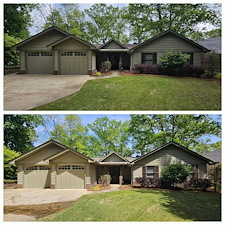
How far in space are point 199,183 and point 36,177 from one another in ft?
33.5

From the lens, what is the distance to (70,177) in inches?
530

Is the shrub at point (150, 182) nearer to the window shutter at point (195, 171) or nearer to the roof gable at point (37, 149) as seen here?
the window shutter at point (195, 171)

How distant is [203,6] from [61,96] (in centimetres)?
1300

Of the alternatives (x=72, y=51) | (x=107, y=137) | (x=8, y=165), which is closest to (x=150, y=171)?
(x=72, y=51)

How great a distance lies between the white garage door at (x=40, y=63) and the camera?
14875 millimetres

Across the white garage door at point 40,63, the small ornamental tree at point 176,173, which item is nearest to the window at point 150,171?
the small ornamental tree at point 176,173

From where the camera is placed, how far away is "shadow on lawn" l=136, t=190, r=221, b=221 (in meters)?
7.27

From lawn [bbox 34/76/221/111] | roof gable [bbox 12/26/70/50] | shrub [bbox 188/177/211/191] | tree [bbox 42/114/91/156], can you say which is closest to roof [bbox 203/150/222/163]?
shrub [bbox 188/177/211/191]

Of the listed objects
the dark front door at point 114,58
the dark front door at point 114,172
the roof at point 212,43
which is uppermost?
the roof at point 212,43

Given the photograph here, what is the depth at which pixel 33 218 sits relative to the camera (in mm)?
7180

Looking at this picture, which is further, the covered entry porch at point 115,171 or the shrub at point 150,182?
the covered entry porch at point 115,171

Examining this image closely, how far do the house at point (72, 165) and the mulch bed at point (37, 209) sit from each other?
4684 mm

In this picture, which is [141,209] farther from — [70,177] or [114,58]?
[114,58]

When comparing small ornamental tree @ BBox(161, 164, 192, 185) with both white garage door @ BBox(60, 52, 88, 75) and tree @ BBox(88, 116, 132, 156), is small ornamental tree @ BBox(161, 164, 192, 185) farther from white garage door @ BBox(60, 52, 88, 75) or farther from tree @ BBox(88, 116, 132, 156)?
tree @ BBox(88, 116, 132, 156)
